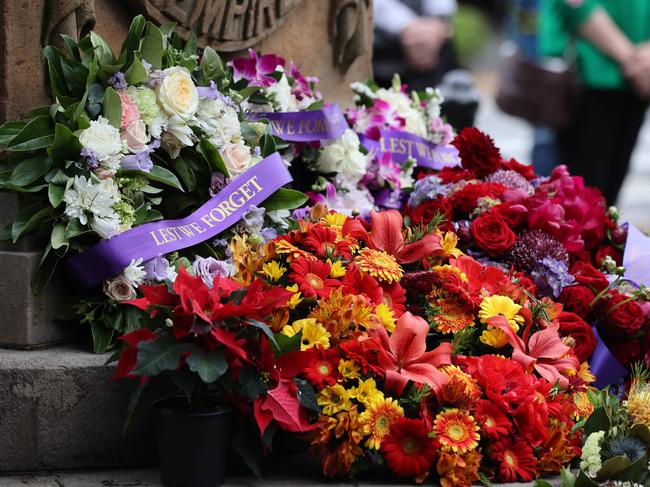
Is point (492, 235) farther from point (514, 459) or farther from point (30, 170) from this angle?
point (30, 170)

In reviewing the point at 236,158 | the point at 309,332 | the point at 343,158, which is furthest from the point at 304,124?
the point at 309,332

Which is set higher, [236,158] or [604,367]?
[236,158]

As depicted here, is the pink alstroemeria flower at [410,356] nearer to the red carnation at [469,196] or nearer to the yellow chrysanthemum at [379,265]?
the yellow chrysanthemum at [379,265]

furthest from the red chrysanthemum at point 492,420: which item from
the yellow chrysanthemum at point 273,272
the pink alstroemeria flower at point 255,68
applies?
the pink alstroemeria flower at point 255,68

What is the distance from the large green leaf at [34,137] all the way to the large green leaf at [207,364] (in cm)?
77

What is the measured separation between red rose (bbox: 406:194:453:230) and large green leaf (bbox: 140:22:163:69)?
3.21 ft

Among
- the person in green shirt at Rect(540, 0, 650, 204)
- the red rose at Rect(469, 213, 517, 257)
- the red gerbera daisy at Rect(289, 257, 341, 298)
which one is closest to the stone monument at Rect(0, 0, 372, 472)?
the red gerbera daisy at Rect(289, 257, 341, 298)

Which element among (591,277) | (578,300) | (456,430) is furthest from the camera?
(591,277)

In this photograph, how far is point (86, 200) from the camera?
268 cm

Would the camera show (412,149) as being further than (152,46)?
Yes

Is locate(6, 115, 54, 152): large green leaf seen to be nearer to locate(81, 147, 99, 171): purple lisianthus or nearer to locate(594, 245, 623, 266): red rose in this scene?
locate(81, 147, 99, 171): purple lisianthus

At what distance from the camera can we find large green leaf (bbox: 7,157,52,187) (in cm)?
271

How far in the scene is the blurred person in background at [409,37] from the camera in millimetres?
5805

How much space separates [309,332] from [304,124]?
1.23m
